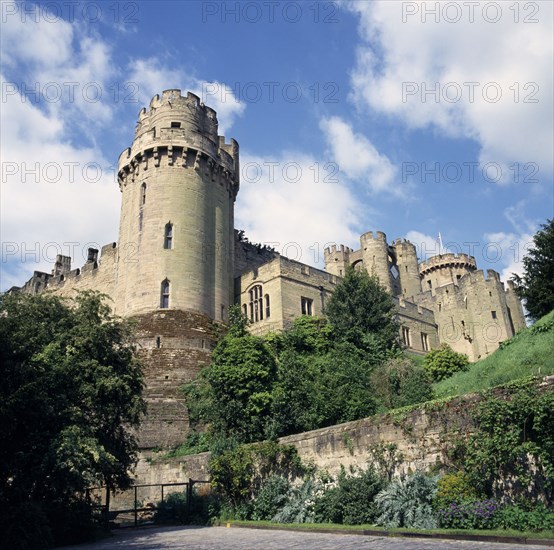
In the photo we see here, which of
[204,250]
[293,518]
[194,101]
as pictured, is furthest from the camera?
[194,101]

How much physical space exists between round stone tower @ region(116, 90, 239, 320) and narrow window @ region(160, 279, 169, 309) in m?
0.06

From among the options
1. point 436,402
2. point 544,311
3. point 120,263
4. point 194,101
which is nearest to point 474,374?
point 544,311

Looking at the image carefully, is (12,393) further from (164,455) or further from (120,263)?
(120,263)

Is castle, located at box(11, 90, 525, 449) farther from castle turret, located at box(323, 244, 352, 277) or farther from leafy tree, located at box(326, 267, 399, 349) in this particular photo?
castle turret, located at box(323, 244, 352, 277)

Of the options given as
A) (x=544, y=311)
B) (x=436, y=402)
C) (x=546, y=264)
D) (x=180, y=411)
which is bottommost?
(x=436, y=402)

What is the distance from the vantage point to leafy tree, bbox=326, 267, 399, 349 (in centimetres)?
3288

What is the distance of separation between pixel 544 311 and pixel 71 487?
2351cm

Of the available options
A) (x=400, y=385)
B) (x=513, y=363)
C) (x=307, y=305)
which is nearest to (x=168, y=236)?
(x=307, y=305)

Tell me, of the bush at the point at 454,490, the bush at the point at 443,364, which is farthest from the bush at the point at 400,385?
the bush at the point at 454,490

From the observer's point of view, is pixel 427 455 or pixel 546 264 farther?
pixel 546 264

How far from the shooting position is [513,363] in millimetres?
20766

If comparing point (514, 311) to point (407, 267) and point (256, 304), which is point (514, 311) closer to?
point (407, 267)

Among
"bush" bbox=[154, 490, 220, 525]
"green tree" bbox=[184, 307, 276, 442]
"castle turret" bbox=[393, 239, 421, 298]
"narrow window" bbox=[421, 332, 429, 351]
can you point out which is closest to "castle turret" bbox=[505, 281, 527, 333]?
"narrow window" bbox=[421, 332, 429, 351]

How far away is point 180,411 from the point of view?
87.9 feet
